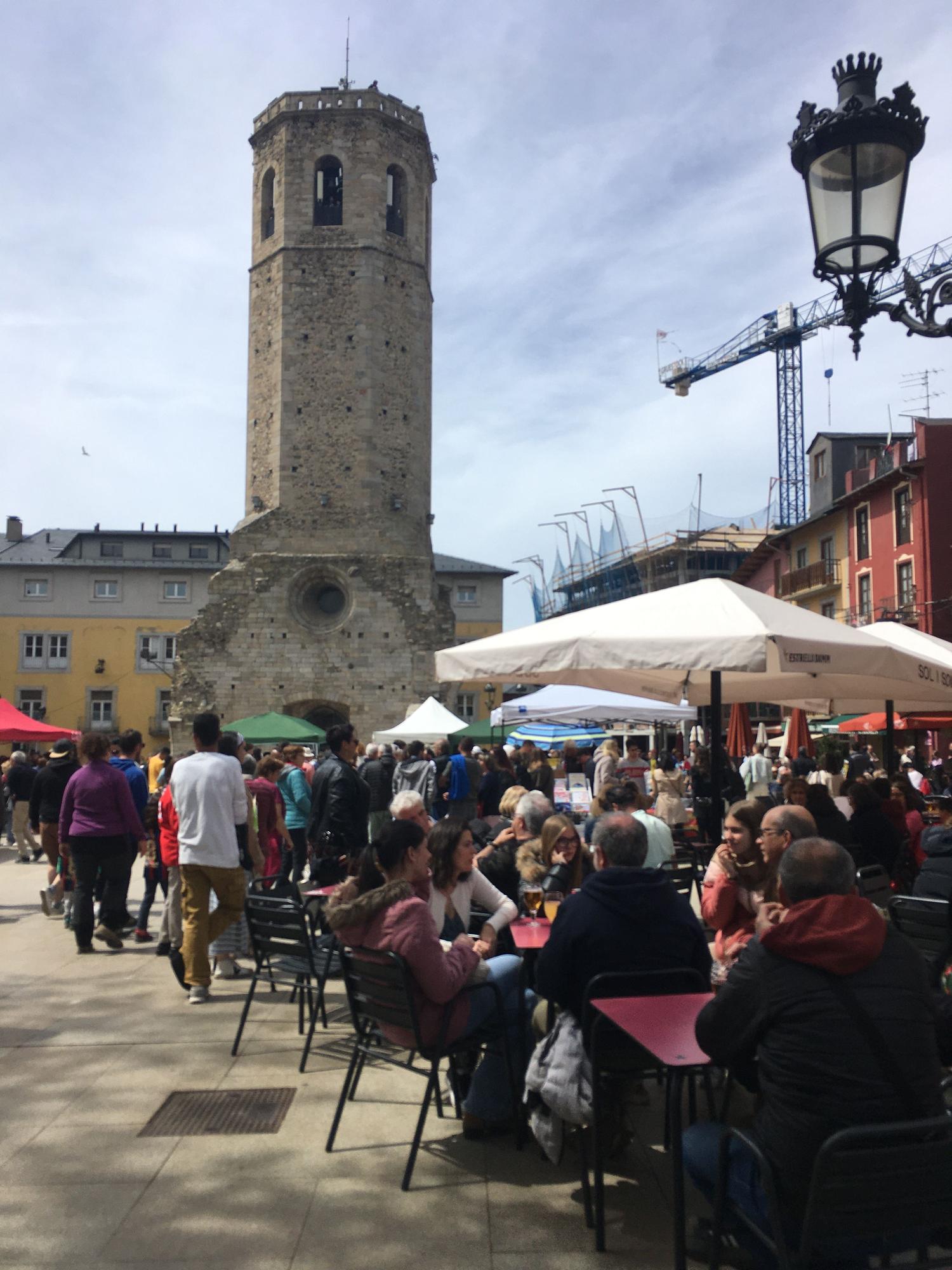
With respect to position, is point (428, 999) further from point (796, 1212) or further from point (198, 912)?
point (198, 912)

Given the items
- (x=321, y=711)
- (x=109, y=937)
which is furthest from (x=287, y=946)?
(x=321, y=711)

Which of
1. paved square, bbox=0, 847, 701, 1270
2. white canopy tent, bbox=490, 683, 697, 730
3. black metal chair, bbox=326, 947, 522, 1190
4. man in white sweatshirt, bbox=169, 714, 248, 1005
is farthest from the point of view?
white canopy tent, bbox=490, 683, 697, 730

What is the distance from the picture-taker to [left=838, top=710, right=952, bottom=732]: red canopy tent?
15.6 metres

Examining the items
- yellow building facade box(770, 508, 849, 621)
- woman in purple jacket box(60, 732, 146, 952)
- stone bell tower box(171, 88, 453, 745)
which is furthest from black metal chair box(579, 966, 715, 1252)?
yellow building facade box(770, 508, 849, 621)

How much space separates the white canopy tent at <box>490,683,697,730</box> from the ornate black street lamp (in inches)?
341

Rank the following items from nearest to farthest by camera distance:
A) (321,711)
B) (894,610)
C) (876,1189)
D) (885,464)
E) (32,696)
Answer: (876,1189)
(894,610)
(321,711)
(885,464)
(32,696)

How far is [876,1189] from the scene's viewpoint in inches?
82.3

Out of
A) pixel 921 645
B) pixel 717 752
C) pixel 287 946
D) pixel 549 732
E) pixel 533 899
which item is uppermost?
pixel 921 645

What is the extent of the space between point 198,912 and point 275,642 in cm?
2144

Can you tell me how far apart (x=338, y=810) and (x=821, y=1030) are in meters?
5.27

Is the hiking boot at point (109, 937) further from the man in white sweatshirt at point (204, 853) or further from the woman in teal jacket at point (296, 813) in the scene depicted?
the woman in teal jacket at point (296, 813)

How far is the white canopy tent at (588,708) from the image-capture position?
13.5 metres

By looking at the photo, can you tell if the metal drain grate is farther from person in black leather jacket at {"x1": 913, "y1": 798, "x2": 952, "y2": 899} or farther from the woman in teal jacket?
the woman in teal jacket

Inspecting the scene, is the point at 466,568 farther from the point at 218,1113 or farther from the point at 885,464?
the point at 218,1113
